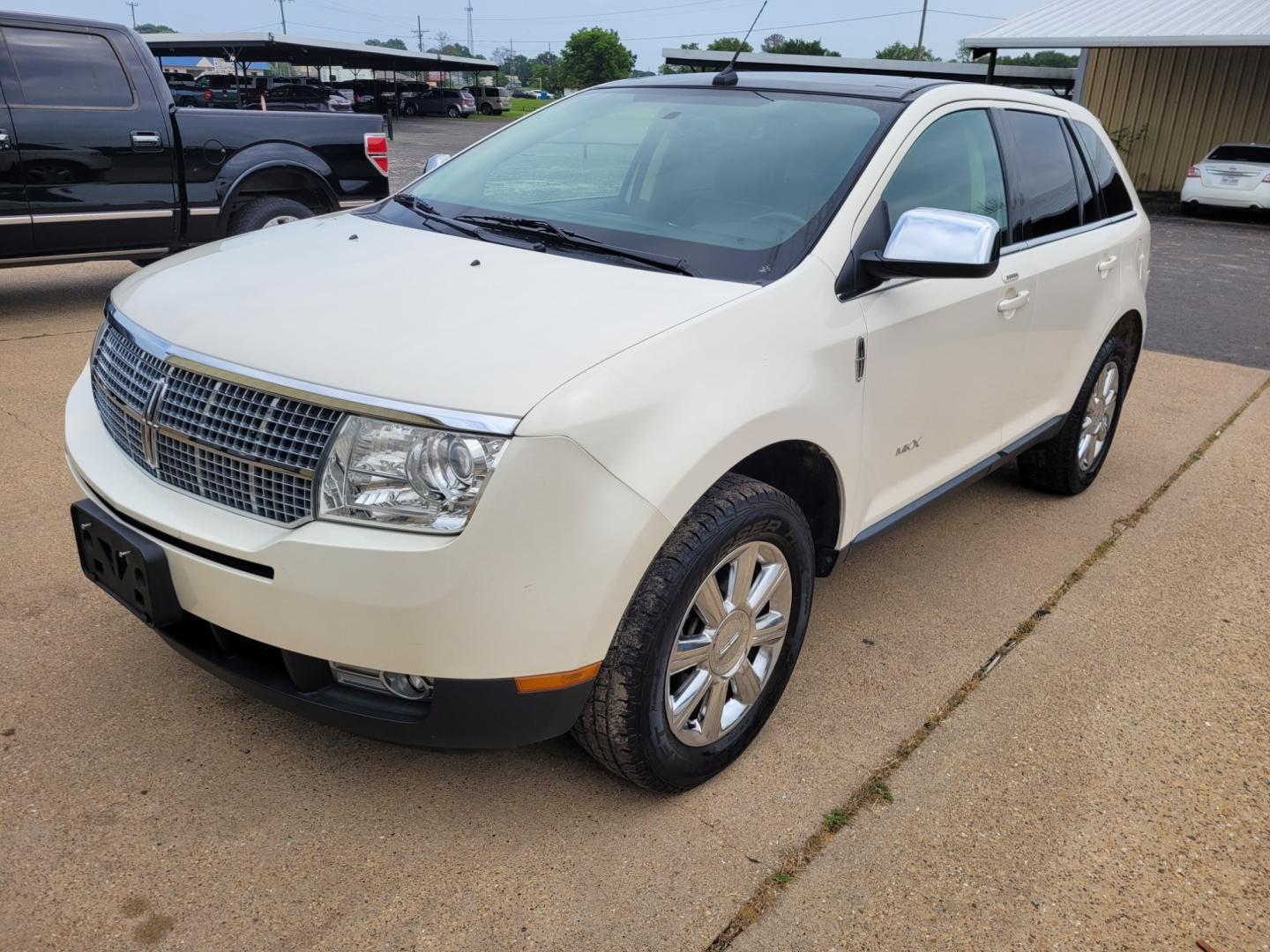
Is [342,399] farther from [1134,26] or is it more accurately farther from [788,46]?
[788,46]

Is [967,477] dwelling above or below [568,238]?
below

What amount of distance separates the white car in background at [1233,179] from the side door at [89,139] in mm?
18097

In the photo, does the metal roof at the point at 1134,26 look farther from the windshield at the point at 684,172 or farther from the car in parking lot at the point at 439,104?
the car in parking lot at the point at 439,104

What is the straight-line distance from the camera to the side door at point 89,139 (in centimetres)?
652

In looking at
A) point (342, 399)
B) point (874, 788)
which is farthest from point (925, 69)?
point (342, 399)

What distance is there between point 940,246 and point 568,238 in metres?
1.01

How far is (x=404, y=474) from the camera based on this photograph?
2051 mm

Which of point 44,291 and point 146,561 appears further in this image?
point 44,291

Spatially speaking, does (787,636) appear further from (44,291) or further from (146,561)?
(44,291)

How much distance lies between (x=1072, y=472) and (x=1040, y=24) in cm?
2179

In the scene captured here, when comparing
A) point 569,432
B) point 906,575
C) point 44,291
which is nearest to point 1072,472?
point 906,575

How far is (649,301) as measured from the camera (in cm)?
245

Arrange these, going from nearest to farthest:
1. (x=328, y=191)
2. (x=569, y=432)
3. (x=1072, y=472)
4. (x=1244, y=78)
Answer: (x=569, y=432)
(x=1072, y=472)
(x=328, y=191)
(x=1244, y=78)

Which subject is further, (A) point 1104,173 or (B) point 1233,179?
(B) point 1233,179
